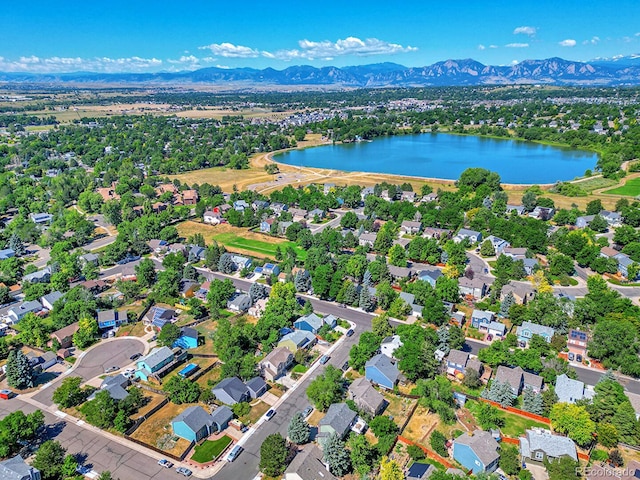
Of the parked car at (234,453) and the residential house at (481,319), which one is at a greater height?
the residential house at (481,319)

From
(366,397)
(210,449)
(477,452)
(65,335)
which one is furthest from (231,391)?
(65,335)

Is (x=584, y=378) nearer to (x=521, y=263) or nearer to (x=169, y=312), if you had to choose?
(x=521, y=263)

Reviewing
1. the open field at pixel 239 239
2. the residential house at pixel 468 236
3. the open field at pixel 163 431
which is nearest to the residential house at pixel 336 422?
the open field at pixel 163 431

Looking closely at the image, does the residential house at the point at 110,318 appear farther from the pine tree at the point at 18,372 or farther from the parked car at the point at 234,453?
the parked car at the point at 234,453

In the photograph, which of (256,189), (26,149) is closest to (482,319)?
(256,189)

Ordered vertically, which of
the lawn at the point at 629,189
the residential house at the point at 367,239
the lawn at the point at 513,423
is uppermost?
the lawn at the point at 629,189

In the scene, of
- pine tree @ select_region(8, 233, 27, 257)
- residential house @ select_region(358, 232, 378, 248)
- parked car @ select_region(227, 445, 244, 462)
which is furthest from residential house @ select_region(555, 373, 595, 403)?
pine tree @ select_region(8, 233, 27, 257)
